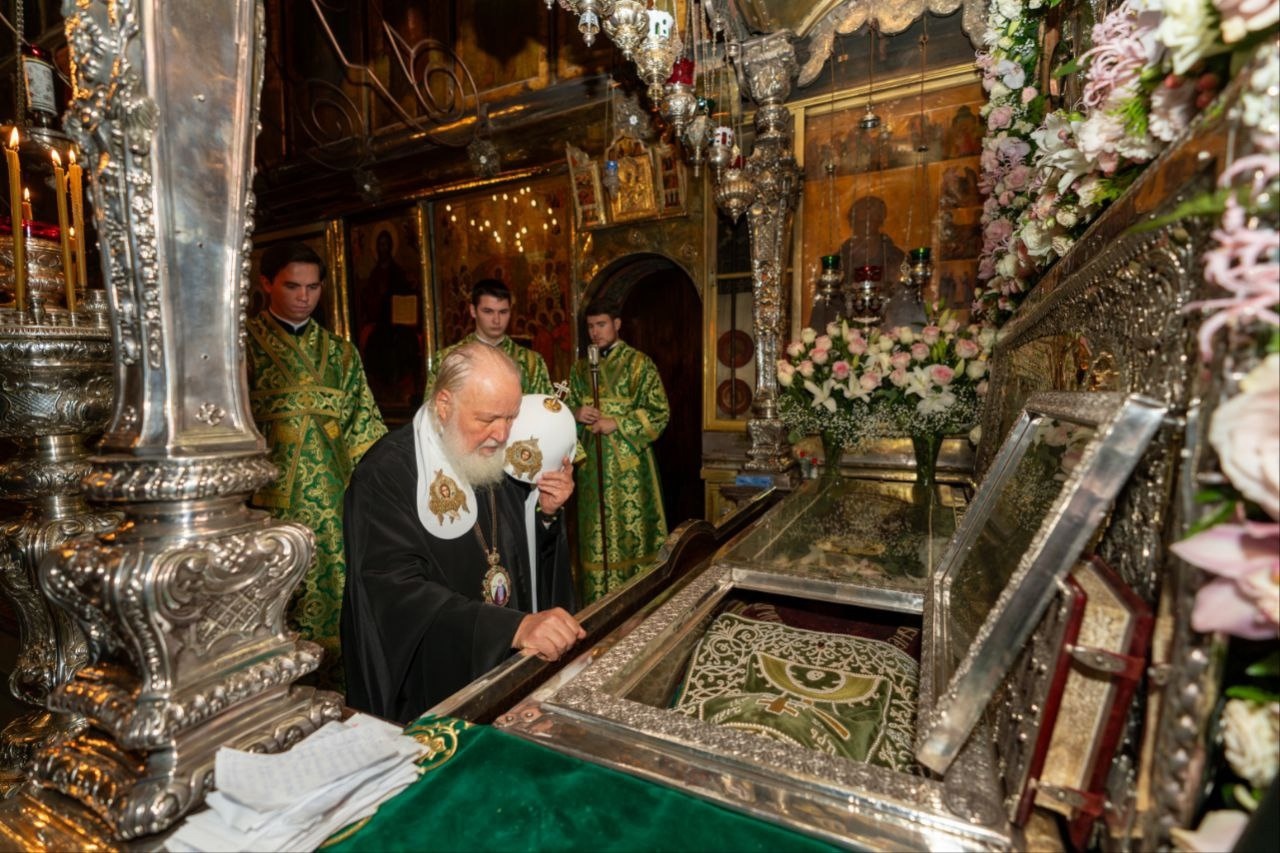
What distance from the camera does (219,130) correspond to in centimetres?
104

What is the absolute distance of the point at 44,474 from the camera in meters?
2.20

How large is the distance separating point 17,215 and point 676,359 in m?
6.40

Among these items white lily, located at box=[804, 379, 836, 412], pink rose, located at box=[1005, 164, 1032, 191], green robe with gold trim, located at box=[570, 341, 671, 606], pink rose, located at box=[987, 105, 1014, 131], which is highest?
pink rose, located at box=[987, 105, 1014, 131]

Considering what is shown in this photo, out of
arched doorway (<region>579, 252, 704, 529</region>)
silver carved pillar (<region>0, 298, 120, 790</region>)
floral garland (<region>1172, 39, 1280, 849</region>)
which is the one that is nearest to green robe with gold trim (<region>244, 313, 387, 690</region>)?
silver carved pillar (<region>0, 298, 120, 790</region>)

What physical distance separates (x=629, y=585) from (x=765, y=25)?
4684 mm

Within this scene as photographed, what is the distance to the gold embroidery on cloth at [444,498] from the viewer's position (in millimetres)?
2268

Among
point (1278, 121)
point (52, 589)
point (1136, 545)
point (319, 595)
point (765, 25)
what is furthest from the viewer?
point (765, 25)

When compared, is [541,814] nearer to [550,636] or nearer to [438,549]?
[550,636]

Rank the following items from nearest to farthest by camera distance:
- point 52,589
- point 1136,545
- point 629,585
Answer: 1. point 1136,545
2. point 52,589
3. point 629,585

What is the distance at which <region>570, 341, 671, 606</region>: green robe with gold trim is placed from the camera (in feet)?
17.3

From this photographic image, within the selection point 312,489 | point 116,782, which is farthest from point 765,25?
point 116,782

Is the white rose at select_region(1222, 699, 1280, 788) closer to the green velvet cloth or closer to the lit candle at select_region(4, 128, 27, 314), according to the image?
the green velvet cloth

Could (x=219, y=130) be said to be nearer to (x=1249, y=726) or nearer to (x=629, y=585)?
(x=629, y=585)

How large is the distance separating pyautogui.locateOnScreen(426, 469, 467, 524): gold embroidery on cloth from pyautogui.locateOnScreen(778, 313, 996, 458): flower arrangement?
237 cm
